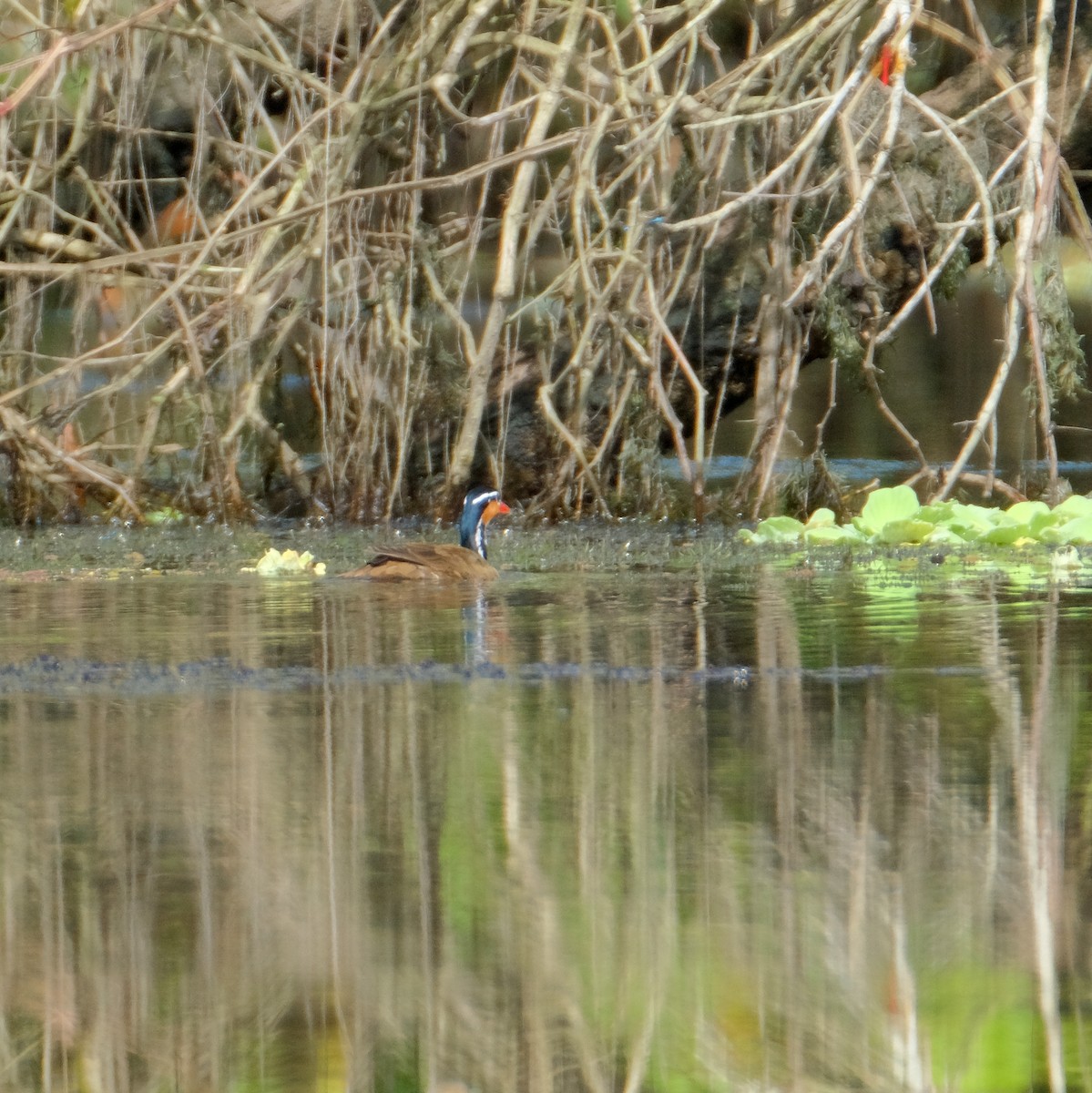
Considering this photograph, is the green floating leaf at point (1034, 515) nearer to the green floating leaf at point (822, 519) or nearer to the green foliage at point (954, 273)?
the green floating leaf at point (822, 519)

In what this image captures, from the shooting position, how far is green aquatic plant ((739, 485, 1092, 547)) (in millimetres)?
8797

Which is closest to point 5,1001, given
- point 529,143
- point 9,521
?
point 529,143

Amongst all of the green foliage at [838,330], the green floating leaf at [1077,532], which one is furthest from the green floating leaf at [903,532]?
the green foliage at [838,330]

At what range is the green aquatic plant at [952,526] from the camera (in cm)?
880

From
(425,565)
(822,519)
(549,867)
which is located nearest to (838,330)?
(822,519)

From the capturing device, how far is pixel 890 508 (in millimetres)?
8898

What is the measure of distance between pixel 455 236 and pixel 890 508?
11.8ft

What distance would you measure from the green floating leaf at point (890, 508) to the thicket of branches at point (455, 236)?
0.46 meters

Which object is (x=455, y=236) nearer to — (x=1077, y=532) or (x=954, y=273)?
(x=954, y=273)

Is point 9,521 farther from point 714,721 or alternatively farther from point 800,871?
point 800,871

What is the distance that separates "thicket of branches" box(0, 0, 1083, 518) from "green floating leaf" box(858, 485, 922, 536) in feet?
1.52

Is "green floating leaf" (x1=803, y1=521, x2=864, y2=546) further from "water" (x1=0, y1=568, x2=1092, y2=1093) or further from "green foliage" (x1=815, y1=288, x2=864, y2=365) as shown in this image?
"water" (x1=0, y1=568, x2=1092, y2=1093)

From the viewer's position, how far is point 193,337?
9977 millimetres

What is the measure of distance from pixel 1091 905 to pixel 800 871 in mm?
401
